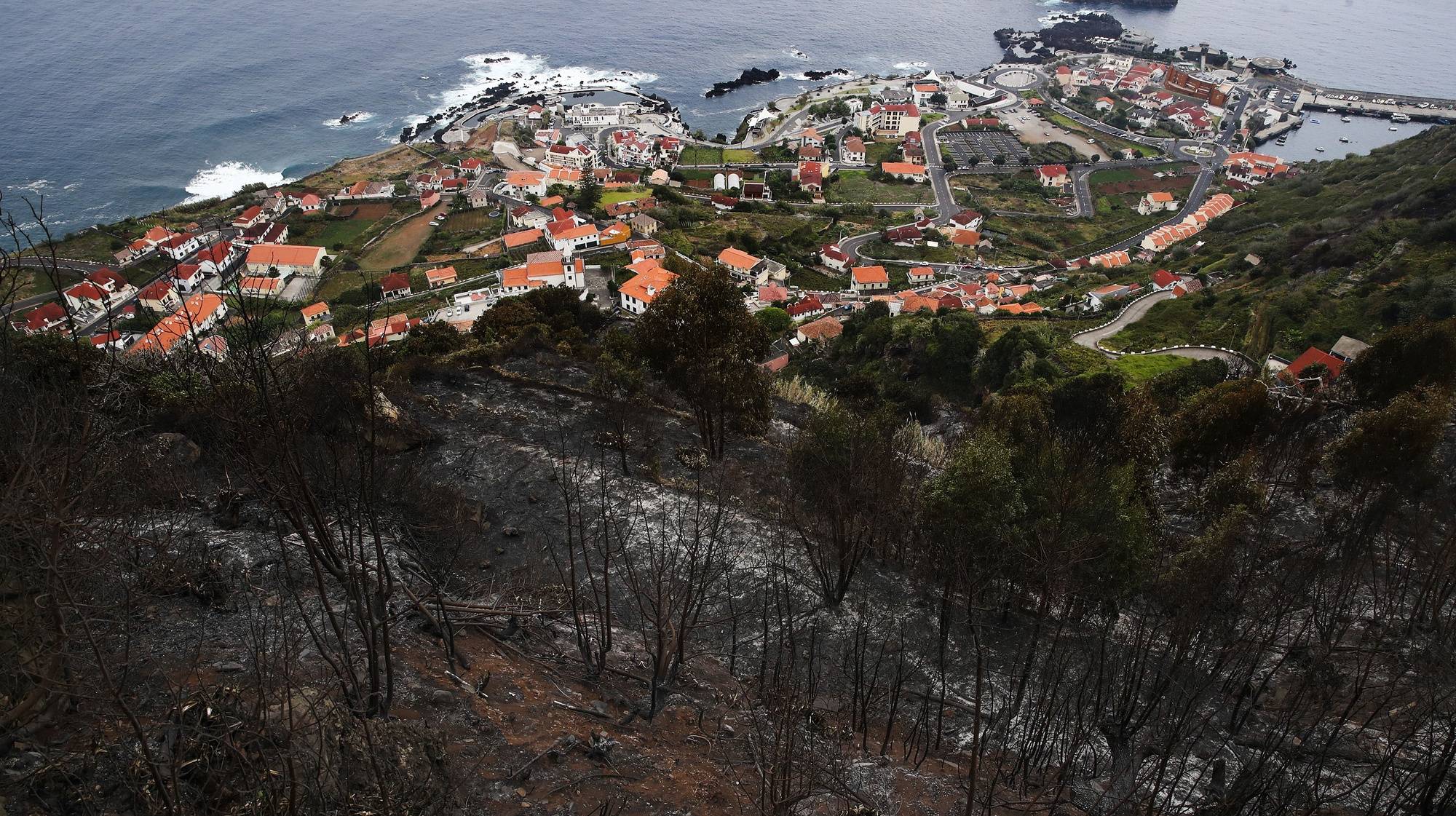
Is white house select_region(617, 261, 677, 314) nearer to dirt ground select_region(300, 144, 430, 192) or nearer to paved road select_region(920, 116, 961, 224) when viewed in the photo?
paved road select_region(920, 116, 961, 224)

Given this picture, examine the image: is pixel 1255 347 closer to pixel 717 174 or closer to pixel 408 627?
pixel 408 627

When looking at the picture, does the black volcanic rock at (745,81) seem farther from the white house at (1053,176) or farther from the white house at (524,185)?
the white house at (1053,176)

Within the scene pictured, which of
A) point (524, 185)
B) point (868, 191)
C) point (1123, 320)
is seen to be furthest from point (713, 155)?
point (1123, 320)

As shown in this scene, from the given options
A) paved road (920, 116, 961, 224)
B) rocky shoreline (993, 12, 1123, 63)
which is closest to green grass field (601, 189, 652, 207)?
paved road (920, 116, 961, 224)

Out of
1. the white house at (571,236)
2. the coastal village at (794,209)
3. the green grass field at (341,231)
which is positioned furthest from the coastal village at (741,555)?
the green grass field at (341,231)

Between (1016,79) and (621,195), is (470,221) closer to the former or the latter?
(621,195)
